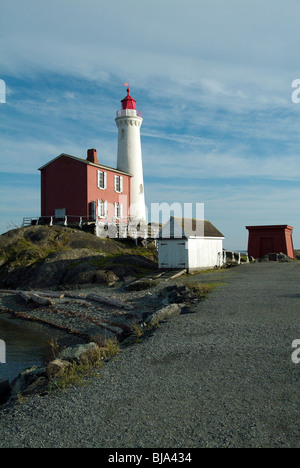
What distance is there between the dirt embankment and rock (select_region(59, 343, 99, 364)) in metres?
13.3

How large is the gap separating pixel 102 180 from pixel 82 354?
1198 inches

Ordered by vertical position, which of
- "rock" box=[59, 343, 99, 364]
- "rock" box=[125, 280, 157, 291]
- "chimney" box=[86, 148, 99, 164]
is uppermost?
"chimney" box=[86, 148, 99, 164]

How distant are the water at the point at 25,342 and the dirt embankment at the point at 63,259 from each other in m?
6.36

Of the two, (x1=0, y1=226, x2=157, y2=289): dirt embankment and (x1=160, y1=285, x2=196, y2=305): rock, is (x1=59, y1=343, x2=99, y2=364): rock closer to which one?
(x1=160, y1=285, x2=196, y2=305): rock

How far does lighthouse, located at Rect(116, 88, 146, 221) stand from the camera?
41.6m

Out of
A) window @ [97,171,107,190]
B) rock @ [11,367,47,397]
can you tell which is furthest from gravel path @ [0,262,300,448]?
window @ [97,171,107,190]

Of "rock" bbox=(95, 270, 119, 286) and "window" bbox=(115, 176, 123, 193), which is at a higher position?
"window" bbox=(115, 176, 123, 193)

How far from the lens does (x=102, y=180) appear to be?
3841cm

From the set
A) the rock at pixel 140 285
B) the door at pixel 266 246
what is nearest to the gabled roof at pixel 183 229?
the rock at pixel 140 285

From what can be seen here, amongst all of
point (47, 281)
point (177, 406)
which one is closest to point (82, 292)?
point (47, 281)

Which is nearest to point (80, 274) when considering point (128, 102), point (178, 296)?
point (178, 296)

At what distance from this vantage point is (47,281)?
24812 mm

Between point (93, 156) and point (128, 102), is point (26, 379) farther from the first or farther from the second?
point (128, 102)
